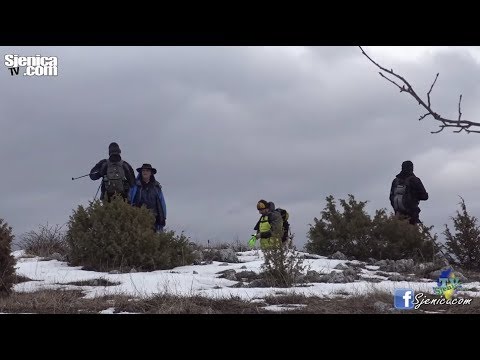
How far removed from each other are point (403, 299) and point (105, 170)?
812 cm

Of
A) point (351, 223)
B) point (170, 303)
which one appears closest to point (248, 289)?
point (170, 303)

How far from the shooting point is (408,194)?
13852 millimetres

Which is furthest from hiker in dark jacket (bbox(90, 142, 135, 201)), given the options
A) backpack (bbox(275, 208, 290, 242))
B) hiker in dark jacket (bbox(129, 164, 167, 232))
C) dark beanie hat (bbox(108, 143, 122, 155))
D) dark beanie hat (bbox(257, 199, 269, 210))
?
backpack (bbox(275, 208, 290, 242))

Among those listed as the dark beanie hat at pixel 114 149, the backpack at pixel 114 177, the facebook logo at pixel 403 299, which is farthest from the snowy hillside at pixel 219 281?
the dark beanie hat at pixel 114 149

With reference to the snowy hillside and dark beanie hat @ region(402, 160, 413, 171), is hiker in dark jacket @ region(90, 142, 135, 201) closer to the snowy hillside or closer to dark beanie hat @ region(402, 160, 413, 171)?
the snowy hillside

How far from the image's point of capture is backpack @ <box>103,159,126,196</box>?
13312 mm

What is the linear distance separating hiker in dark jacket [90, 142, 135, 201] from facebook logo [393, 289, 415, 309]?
7.50 metres

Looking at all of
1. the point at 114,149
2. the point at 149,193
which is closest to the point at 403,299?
the point at 149,193

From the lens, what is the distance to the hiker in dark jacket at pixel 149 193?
527 inches

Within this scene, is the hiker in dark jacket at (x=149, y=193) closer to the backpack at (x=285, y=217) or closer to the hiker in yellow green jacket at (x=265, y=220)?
the hiker in yellow green jacket at (x=265, y=220)

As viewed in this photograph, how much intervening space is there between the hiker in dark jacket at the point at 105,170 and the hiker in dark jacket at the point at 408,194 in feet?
20.2

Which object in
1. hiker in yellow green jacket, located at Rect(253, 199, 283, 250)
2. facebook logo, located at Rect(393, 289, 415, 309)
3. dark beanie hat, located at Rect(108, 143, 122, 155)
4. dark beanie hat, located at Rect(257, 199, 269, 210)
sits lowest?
facebook logo, located at Rect(393, 289, 415, 309)

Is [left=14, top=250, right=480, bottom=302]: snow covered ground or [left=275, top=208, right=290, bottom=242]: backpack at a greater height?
[left=275, top=208, right=290, bottom=242]: backpack
